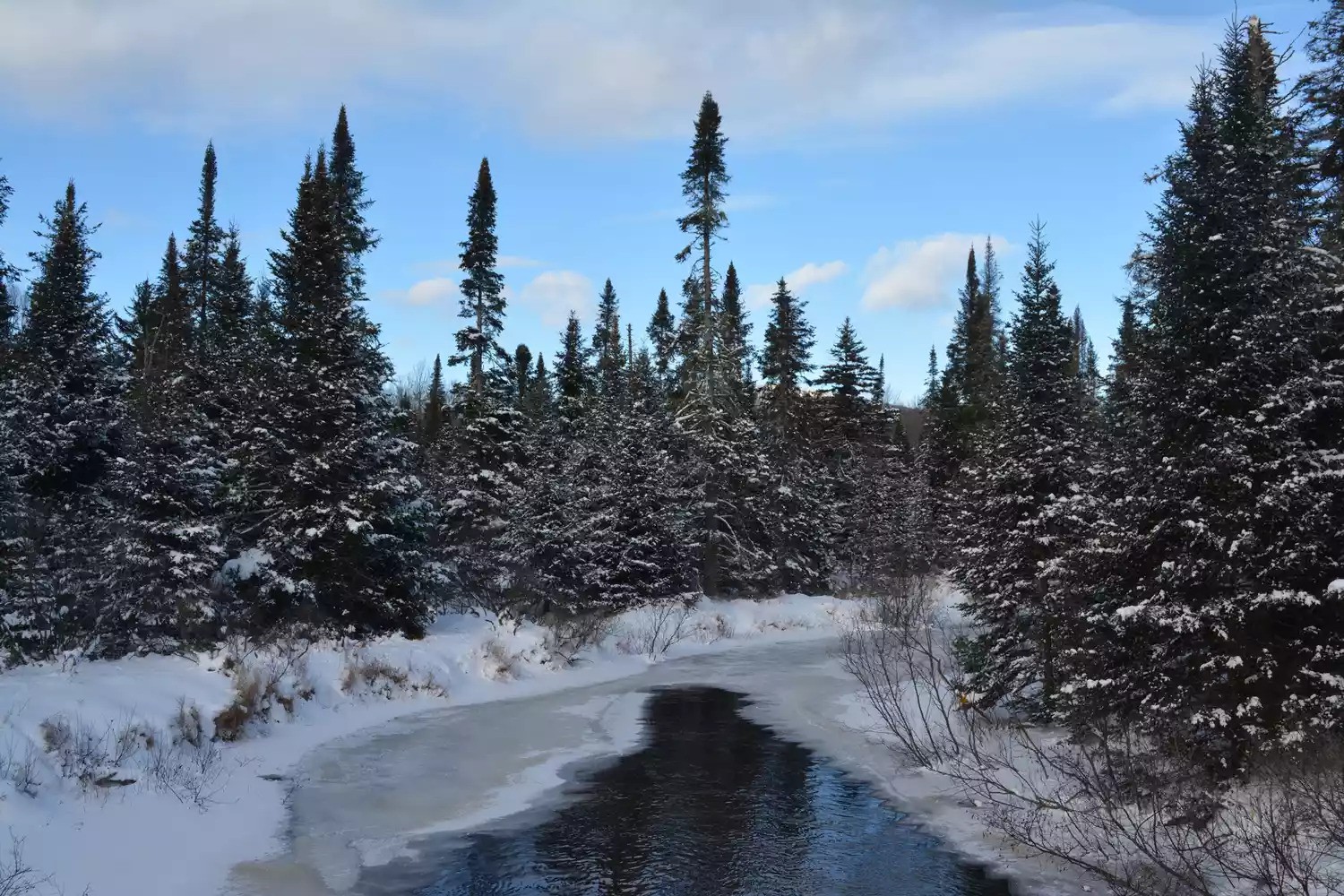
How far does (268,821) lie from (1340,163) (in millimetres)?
18480

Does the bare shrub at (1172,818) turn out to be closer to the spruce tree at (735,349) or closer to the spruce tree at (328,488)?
the spruce tree at (328,488)

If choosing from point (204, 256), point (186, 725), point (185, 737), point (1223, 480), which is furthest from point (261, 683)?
point (204, 256)

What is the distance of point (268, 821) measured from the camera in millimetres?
10547

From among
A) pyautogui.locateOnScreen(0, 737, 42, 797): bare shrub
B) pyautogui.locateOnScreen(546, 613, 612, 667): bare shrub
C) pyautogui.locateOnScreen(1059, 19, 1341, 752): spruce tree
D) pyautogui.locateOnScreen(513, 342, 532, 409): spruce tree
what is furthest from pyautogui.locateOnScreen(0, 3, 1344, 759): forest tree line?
pyautogui.locateOnScreen(513, 342, 532, 409): spruce tree

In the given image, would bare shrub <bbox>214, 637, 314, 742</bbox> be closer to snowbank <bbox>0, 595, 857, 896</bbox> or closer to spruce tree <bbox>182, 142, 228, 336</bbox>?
snowbank <bbox>0, 595, 857, 896</bbox>

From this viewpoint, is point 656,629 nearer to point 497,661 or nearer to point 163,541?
point 497,661

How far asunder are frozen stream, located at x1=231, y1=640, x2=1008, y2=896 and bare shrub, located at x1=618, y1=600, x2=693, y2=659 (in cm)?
856

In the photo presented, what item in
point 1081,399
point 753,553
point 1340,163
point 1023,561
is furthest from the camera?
point 753,553

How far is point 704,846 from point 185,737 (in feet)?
22.6

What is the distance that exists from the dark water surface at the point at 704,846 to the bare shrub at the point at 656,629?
13557 millimetres

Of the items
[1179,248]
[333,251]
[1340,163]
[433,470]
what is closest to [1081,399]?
[1340,163]

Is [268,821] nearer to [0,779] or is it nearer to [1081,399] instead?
[0,779]

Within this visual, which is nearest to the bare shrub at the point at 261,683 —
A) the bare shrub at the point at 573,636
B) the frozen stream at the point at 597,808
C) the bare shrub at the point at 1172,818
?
the frozen stream at the point at 597,808

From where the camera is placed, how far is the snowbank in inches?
330
